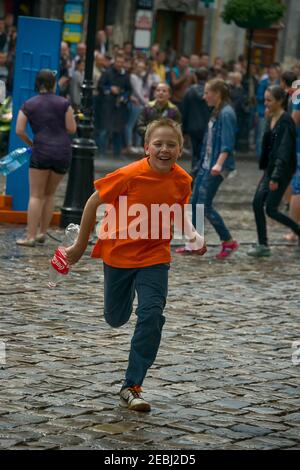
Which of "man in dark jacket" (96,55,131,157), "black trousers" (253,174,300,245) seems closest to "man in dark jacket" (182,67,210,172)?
"man in dark jacket" (96,55,131,157)

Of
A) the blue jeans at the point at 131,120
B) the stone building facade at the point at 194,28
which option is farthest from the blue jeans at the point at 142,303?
the stone building facade at the point at 194,28

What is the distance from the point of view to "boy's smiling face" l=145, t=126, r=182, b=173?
8172 millimetres

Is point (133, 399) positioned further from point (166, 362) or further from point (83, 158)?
point (83, 158)

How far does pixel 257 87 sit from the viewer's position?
29.3 m

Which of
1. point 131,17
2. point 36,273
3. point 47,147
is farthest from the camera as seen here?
point 131,17

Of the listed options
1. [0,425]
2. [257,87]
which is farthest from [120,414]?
[257,87]

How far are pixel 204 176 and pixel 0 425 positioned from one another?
7906mm

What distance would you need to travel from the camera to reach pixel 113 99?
83.3 feet

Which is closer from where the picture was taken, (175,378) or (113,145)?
(175,378)

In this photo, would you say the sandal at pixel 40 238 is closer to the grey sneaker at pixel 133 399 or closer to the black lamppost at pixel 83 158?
the black lamppost at pixel 83 158

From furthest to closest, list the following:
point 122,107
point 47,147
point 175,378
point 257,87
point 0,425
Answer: point 257,87 → point 122,107 → point 47,147 → point 175,378 → point 0,425

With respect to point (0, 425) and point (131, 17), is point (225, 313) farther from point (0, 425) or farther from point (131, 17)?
point (131, 17)

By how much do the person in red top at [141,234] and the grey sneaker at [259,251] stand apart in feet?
22.5

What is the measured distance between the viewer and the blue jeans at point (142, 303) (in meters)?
8.07
